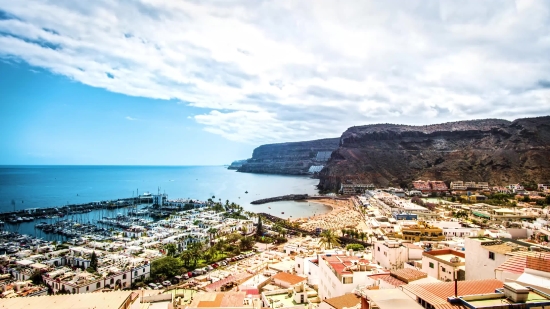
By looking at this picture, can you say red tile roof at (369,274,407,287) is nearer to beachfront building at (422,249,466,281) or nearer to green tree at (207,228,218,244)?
beachfront building at (422,249,466,281)

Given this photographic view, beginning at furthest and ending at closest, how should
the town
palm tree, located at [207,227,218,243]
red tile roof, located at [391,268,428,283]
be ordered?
palm tree, located at [207,227,218,243], red tile roof, located at [391,268,428,283], the town

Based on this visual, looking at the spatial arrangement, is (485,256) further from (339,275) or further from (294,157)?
(294,157)

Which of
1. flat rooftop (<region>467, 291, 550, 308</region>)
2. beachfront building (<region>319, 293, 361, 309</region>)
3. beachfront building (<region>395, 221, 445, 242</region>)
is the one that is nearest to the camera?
flat rooftop (<region>467, 291, 550, 308</region>)

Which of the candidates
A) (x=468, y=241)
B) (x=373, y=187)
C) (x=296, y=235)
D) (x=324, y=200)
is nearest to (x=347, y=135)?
(x=373, y=187)

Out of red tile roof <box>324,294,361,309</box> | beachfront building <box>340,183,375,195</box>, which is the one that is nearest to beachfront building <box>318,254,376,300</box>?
red tile roof <box>324,294,361,309</box>

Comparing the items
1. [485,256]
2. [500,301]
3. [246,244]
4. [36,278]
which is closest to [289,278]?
[485,256]

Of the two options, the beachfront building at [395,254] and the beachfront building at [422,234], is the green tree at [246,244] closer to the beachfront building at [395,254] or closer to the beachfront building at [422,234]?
the beachfront building at [422,234]
